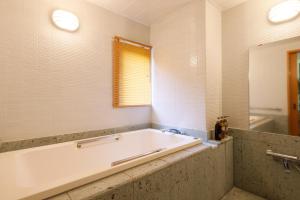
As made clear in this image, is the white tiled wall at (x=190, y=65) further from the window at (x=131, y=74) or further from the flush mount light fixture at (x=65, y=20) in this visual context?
the flush mount light fixture at (x=65, y=20)

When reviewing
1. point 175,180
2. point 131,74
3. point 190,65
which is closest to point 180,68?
point 190,65

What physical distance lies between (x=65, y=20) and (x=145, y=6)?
0.95 m

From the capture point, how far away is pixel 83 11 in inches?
73.2

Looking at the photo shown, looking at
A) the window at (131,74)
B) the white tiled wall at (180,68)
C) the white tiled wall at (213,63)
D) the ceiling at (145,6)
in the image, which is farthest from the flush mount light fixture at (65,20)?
the white tiled wall at (213,63)

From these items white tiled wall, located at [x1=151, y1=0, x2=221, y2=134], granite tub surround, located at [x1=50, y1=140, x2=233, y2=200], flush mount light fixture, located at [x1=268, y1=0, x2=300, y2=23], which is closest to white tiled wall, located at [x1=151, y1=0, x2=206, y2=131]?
white tiled wall, located at [x1=151, y1=0, x2=221, y2=134]

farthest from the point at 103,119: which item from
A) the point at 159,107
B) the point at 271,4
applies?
the point at 271,4

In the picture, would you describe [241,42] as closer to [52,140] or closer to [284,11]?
[284,11]

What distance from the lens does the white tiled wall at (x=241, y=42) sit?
174 centimetres

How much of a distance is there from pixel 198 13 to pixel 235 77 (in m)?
0.88

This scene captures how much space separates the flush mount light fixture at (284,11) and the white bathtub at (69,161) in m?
1.49

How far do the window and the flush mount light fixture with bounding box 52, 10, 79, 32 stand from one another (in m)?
0.51

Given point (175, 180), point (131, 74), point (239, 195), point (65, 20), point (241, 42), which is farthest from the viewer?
point (131, 74)

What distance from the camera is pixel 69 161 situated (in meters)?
1.61

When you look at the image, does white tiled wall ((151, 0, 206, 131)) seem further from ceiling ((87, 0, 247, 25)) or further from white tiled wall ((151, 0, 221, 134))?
ceiling ((87, 0, 247, 25))
